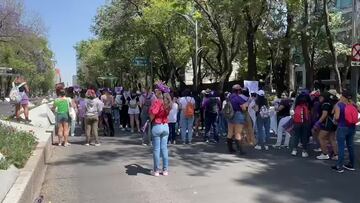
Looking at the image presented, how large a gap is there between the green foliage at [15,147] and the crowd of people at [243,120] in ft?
7.49

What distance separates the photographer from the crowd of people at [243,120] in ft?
35.6

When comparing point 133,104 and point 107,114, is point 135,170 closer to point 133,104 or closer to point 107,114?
point 107,114

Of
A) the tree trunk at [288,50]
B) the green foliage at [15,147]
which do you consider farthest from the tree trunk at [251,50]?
the green foliage at [15,147]

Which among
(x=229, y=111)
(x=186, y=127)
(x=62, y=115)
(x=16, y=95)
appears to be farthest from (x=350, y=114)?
(x=16, y=95)

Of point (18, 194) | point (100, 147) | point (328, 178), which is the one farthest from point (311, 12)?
point (18, 194)

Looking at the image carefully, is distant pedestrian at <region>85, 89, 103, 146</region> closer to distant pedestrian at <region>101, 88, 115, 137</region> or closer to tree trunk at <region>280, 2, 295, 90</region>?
distant pedestrian at <region>101, 88, 115, 137</region>

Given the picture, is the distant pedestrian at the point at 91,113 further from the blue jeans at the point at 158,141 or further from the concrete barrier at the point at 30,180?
the blue jeans at the point at 158,141

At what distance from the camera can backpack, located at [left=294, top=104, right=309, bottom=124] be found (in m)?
13.1

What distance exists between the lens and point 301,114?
13.2 m

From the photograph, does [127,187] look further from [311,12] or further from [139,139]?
[311,12]

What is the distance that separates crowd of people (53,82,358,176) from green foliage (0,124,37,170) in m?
2.28

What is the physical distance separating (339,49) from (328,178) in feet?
104

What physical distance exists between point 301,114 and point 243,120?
1348 mm

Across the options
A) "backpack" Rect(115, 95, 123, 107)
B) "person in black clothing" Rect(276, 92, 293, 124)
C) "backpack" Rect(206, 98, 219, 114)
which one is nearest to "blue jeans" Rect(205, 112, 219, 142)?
"backpack" Rect(206, 98, 219, 114)
